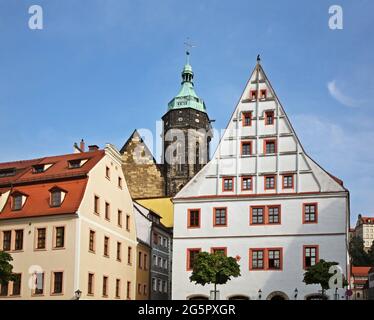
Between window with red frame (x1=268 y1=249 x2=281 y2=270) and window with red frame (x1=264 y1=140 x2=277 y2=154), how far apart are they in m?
7.42

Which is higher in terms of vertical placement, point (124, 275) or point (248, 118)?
point (248, 118)

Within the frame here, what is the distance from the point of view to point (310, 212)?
145 ft

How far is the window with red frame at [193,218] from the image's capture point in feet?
152

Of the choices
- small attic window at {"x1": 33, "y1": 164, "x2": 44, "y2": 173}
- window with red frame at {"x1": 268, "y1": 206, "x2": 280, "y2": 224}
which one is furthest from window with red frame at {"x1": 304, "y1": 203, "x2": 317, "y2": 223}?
small attic window at {"x1": 33, "y1": 164, "x2": 44, "y2": 173}

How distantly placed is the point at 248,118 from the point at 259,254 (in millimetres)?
10384

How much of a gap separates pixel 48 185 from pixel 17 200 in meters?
2.29

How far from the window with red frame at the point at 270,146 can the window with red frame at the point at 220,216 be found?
5483 mm

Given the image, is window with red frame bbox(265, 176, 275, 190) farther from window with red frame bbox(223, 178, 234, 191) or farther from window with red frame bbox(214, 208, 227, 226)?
window with red frame bbox(214, 208, 227, 226)

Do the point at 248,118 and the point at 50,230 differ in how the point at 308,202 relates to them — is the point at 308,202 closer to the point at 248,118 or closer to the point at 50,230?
the point at 248,118

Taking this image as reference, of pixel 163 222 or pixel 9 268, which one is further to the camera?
pixel 163 222

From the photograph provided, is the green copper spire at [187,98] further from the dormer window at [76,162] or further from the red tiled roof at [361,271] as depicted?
the red tiled roof at [361,271]

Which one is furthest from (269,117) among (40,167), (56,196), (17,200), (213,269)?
(17,200)

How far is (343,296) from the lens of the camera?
4128cm
